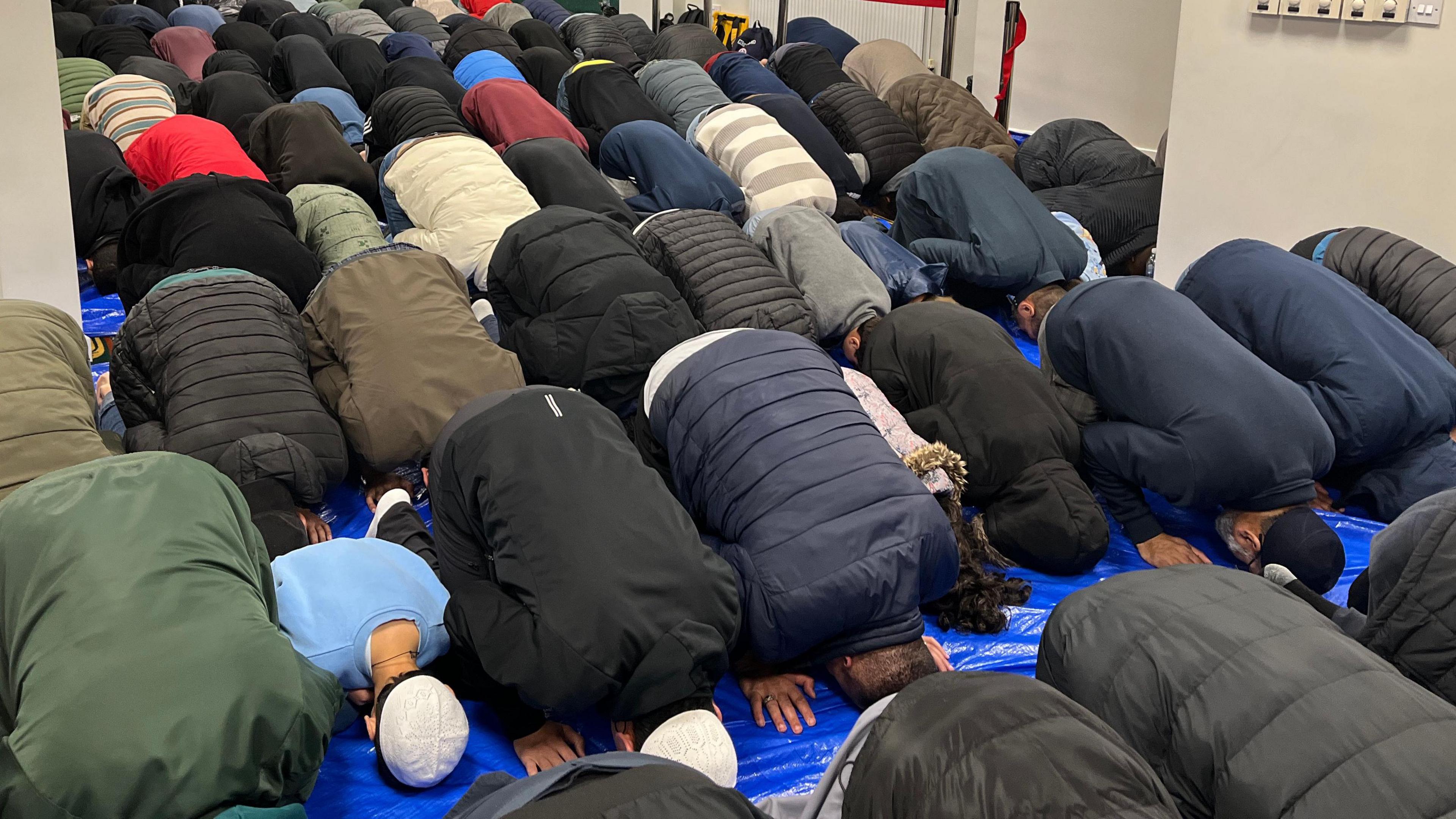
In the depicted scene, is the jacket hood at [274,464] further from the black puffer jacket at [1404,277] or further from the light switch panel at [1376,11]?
the light switch panel at [1376,11]

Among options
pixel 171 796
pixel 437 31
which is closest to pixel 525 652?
pixel 171 796

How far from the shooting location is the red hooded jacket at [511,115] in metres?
4.79

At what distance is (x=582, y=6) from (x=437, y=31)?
4020 millimetres

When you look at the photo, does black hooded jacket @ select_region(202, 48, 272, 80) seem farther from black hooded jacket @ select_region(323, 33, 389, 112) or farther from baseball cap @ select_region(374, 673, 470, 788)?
baseball cap @ select_region(374, 673, 470, 788)

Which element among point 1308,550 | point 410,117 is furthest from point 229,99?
point 1308,550

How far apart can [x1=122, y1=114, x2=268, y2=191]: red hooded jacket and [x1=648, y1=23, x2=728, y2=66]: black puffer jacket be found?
2680mm

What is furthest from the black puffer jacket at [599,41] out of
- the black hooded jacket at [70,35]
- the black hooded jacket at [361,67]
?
the black hooded jacket at [70,35]

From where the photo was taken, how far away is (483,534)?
85.5 inches

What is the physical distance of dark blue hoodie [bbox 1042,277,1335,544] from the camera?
273cm

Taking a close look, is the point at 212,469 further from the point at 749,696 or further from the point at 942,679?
the point at 942,679

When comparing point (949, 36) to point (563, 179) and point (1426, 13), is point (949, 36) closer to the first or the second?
point (1426, 13)

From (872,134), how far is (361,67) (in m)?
2.49

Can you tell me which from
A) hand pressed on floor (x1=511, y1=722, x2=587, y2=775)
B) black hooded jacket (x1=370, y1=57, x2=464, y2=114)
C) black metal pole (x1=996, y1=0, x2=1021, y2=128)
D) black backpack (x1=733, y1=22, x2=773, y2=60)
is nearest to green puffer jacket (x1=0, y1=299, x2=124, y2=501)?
hand pressed on floor (x1=511, y1=722, x2=587, y2=775)

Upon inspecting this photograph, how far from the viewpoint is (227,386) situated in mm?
2727
